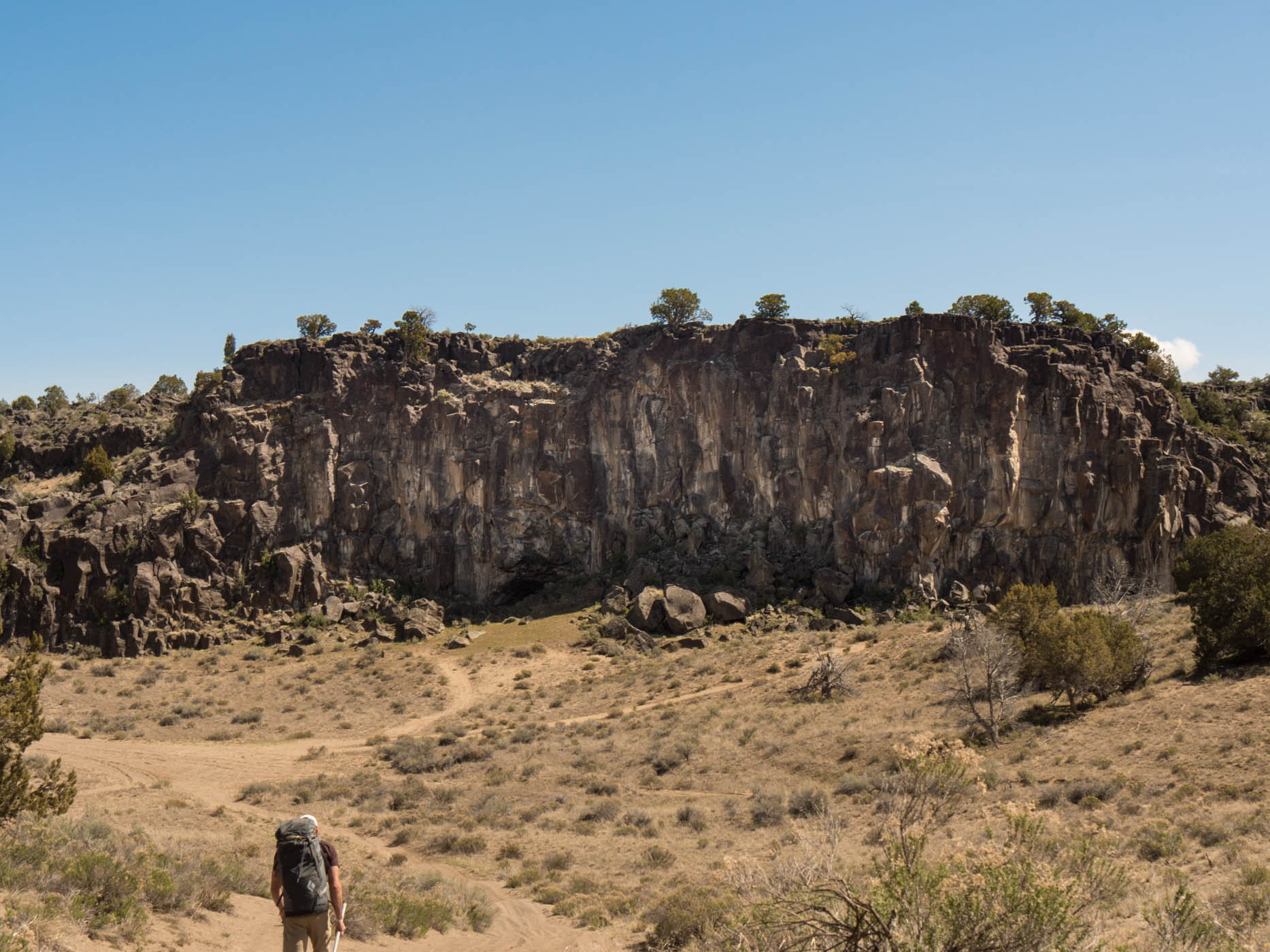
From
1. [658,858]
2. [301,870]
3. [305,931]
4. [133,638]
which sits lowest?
[658,858]

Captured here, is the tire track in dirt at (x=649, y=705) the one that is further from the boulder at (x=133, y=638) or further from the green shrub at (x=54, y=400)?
the green shrub at (x=54, y=400)

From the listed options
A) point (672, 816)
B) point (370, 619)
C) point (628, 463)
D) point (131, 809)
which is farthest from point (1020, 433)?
point (131, 809)

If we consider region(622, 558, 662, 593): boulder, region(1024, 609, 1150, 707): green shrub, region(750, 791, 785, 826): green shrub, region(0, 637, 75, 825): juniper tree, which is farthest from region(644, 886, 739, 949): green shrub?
region(622, 558, 662, 593): boulder

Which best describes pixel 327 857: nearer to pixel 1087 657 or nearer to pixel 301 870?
pixel 301 870

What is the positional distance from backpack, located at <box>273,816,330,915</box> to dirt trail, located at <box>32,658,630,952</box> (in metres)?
2.73

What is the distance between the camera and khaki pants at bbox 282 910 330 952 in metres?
8.91

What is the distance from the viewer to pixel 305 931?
8.98 metres

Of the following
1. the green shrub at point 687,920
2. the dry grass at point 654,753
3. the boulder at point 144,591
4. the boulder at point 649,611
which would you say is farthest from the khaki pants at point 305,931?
the boulder at point 144,591

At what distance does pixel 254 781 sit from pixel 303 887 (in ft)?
72.0

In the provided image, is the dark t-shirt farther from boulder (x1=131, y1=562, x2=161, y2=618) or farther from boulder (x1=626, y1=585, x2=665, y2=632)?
boulder (x1=131, y1=562, x2=161, y2=618)

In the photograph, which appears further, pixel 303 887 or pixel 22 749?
pixel 22 749

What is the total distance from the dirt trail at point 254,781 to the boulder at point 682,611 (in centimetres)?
1124

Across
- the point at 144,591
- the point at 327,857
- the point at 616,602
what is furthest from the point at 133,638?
the point at 327,857

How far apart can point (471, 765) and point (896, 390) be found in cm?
3389
